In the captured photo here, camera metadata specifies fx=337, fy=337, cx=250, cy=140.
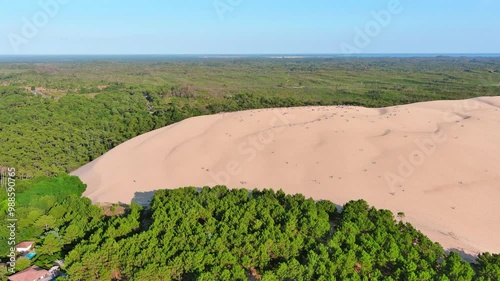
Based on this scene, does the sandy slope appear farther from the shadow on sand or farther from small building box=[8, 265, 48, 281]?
small building box=[8, 265, 48, 281]

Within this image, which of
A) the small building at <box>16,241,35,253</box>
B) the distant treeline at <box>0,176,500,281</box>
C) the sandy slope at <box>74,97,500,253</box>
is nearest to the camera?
the distant treeline at <box>0,176,500,281</box>

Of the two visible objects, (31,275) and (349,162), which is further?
(349,162)

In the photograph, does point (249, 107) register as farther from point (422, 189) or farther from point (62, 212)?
point (62, 212)

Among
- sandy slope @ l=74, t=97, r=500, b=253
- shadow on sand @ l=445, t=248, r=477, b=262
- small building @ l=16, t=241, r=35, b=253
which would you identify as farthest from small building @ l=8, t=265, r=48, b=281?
Answer: shadow on sand @ l=445, t=248, r=477, b=262

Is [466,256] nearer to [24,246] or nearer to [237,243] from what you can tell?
[237,243]

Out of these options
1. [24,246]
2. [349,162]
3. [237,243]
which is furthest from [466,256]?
[24,246]

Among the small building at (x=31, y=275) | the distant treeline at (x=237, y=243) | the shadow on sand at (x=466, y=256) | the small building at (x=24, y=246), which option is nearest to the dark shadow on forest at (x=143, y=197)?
the distant treeline at (x=237, y=243)

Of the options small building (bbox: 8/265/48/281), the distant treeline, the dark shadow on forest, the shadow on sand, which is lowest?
the dark shadow on forest
